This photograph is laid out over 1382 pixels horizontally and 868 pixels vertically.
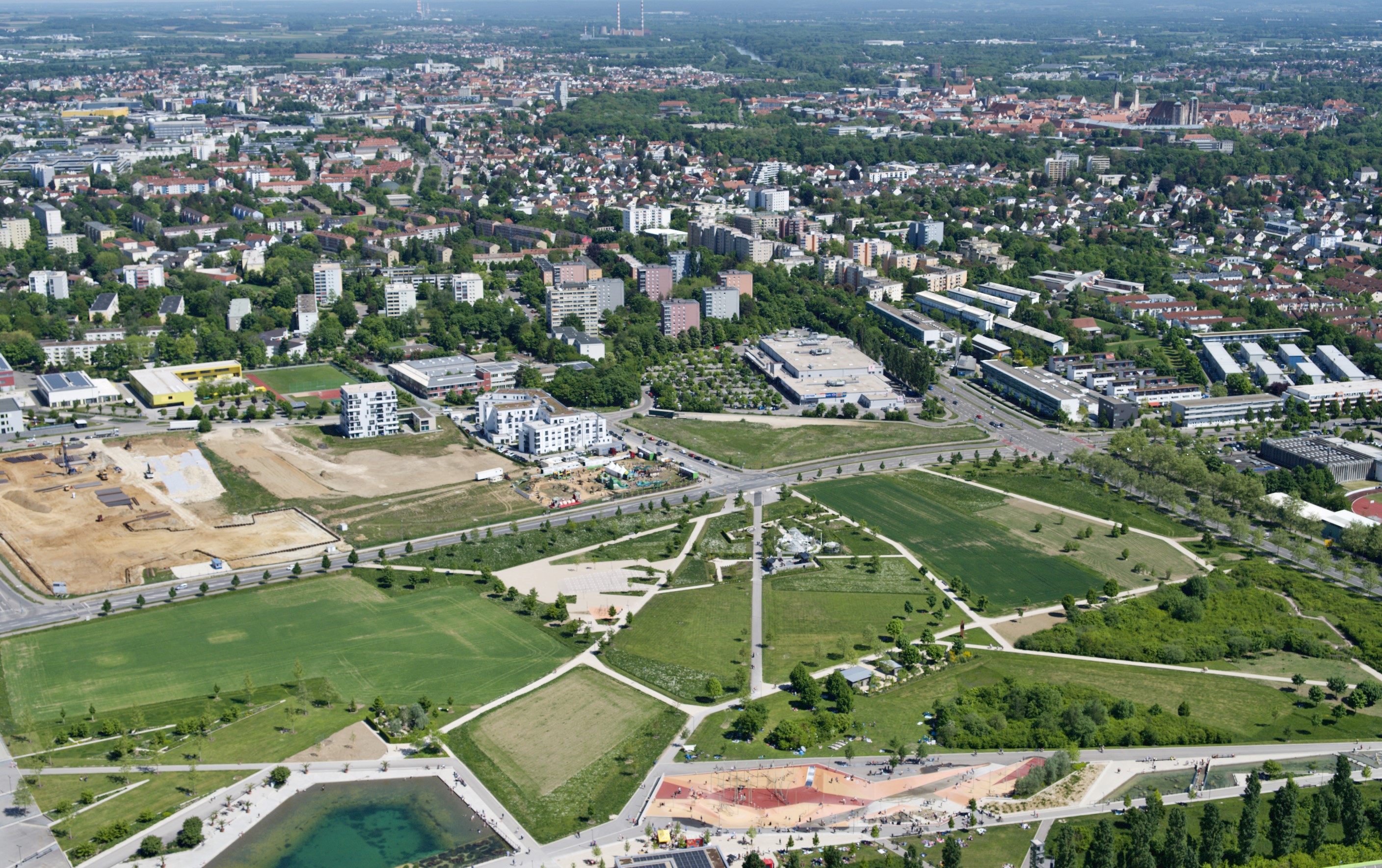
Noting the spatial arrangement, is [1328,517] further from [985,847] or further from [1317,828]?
[985,847]

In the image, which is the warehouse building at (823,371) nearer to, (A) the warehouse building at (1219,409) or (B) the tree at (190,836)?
(A) the warehouse building at (1219,409)

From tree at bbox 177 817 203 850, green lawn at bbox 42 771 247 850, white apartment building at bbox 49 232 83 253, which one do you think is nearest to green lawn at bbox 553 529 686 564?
green lawn at bbox 42 771 247 850

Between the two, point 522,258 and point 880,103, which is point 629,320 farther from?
point 880,103

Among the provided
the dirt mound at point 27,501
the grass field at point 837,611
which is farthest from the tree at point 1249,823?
the dirt mound at point 27,501

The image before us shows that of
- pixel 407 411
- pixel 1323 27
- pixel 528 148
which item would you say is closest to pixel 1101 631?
pixel 407 411

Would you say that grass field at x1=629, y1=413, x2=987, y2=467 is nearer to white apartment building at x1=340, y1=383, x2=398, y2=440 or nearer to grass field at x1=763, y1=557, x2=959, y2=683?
white apartment building at x1=340, y1=383, x2=398, y2=440
